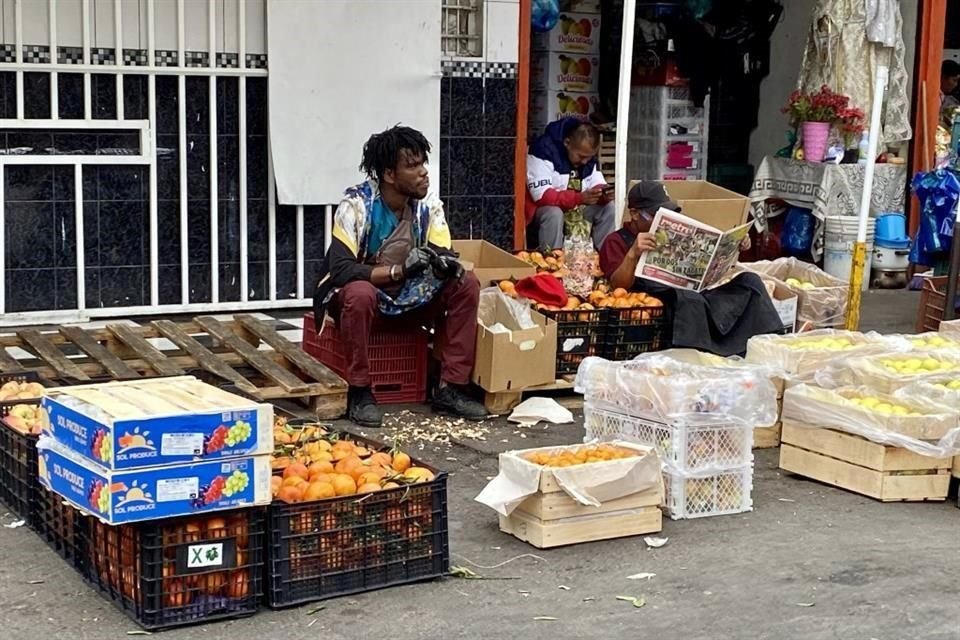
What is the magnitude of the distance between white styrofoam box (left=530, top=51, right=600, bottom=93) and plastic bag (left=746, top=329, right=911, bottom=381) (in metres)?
6.53

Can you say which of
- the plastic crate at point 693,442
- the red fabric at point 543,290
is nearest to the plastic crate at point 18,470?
the plastic crate at point 693,442

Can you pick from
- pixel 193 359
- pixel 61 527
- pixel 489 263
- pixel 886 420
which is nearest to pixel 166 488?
pixel 61 527

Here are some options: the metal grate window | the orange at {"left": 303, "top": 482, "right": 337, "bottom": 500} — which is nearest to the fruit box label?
the orange at {"left": 303, "top": 482, "right": 337, "bottom": 500}

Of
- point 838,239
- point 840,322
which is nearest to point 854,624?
point 840,322

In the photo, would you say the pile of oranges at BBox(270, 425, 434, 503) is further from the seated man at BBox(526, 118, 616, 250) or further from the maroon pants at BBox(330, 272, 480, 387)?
the seated man at BBox(526, 118, 616, 250)

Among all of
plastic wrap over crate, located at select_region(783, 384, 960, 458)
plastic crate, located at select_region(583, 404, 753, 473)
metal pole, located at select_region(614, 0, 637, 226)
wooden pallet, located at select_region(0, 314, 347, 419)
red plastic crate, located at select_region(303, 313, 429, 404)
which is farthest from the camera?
metal pole, located at select_region(614, 0, 637, 226)

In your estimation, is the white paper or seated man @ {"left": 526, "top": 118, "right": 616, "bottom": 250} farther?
seated man @ {"left": 526, "top": 118, "right": 616, "bottom": 250}

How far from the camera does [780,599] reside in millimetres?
5531

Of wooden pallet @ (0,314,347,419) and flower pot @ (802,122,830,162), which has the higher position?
flower pot @ (802,122,830,162)

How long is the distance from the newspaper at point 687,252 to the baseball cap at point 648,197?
0.18m

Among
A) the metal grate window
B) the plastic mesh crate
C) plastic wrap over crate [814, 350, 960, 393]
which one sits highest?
the metal grate window

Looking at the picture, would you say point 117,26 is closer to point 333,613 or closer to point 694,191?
point 694,191

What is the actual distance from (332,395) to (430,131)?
3239mm

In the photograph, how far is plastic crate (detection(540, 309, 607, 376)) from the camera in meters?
8.67
